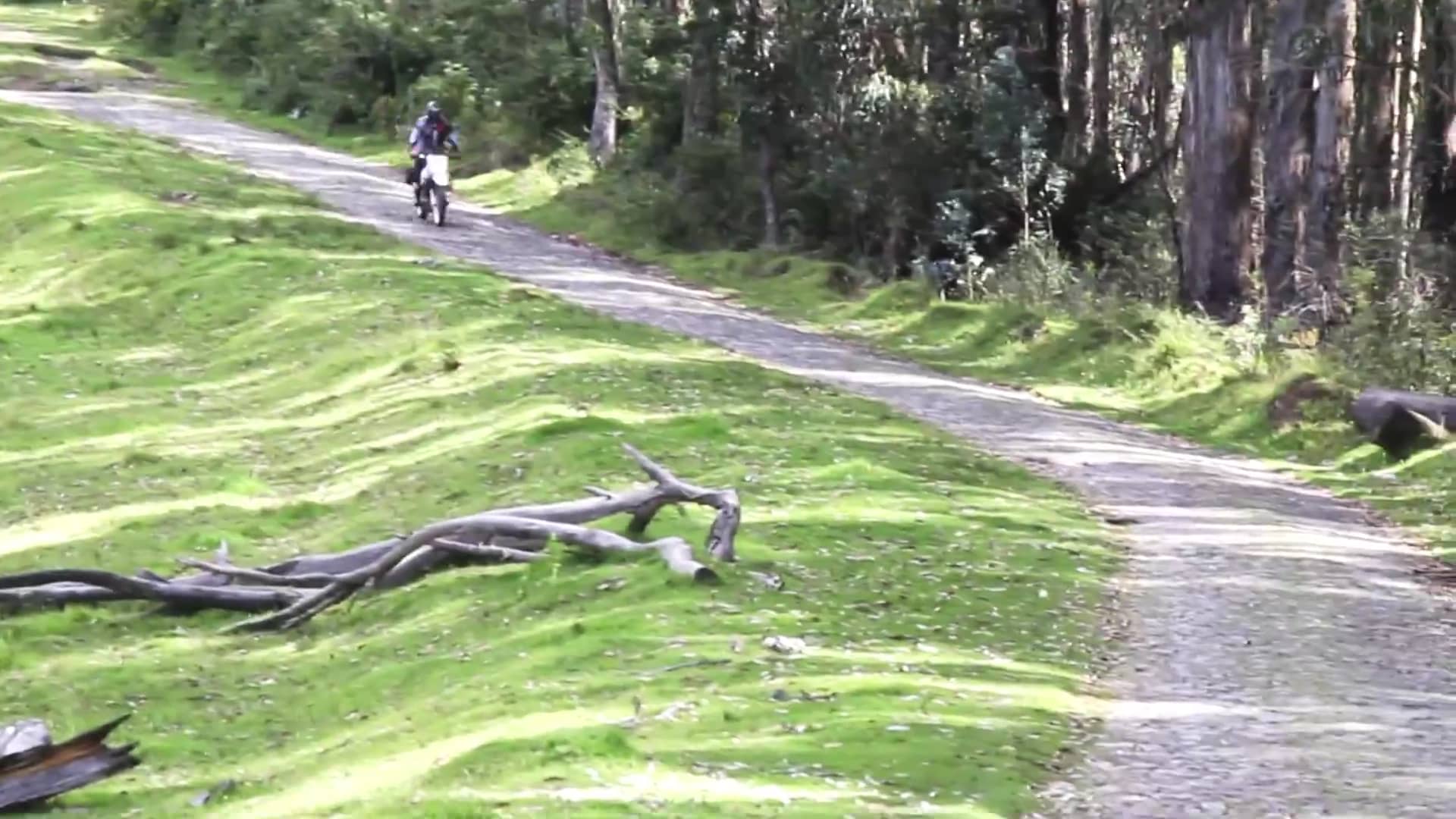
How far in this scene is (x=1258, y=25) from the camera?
26.4 meters

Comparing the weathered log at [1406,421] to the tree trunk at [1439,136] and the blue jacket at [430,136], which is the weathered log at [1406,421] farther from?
the blue jacket at [430,136]

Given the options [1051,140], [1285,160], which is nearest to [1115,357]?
[1285,160]

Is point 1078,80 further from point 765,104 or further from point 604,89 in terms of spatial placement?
point 604,89

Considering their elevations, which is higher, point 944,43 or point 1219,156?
point 944,43

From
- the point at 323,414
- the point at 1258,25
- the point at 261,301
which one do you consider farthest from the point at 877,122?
the point at 323,414

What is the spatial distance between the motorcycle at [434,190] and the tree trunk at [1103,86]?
921 centimetres

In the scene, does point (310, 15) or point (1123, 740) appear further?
point (310, 15)

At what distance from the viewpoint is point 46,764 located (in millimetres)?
9898

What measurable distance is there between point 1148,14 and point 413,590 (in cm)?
2056

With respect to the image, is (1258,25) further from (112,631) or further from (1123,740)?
(1123,740)

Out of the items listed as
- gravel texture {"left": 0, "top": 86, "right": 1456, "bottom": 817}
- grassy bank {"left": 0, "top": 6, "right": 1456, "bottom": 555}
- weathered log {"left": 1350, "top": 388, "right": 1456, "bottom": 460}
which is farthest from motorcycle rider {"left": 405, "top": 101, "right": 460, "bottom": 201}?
weathered log {"left": 1350, "top": 388, "right": 1456, "bottom": 460}

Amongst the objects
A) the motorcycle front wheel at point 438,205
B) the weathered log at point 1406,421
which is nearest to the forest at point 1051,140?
the weathered log at point 1406,421

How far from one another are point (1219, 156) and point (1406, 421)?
7.52m

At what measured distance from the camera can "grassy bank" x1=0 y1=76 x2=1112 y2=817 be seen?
8914mm
